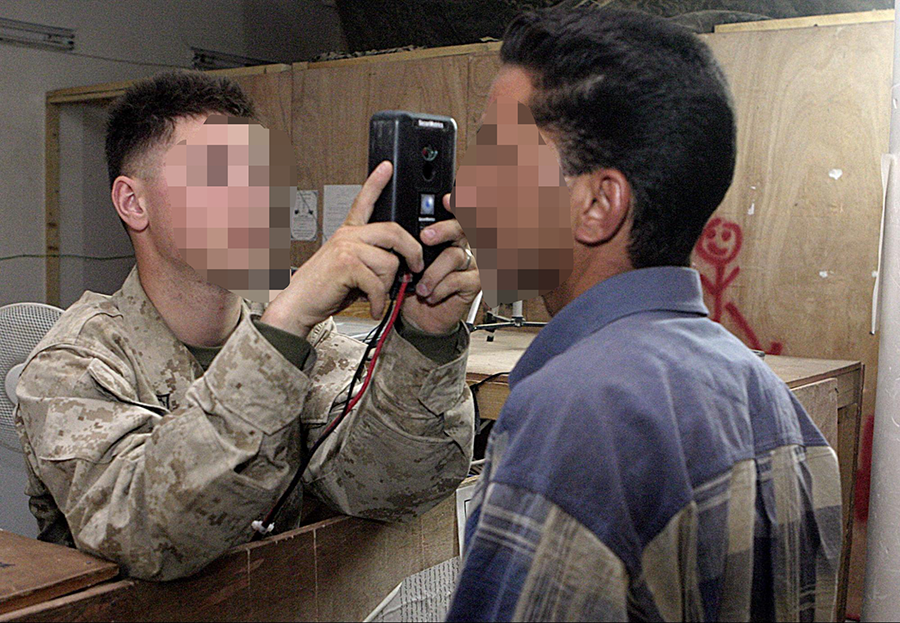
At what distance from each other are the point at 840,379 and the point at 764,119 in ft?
2.45

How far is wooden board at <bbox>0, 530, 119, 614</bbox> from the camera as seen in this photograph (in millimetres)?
926

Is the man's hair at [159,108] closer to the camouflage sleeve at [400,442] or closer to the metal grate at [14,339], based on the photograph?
the metal grate at [14,339]

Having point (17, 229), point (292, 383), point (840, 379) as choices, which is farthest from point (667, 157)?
point (17, 229)

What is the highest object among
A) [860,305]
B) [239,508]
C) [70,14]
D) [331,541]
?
[70,14]

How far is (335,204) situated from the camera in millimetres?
3189

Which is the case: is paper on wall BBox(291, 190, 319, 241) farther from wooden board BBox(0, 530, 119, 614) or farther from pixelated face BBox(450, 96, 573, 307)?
pixelated face BBox(450, 96, 573, 307)

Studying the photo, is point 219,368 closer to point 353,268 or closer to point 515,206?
point 353,268

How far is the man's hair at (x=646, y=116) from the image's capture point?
2.40ft

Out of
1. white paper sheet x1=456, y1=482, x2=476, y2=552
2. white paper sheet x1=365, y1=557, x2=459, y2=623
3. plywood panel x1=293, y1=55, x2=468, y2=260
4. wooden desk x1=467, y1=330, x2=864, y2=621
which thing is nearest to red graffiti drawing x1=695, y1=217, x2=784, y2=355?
wooden desk x1=467, y1=330, x2=864, y2=621

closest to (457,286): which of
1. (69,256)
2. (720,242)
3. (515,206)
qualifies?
(515,206)

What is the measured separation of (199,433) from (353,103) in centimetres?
231

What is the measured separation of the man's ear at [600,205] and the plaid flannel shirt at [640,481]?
0.18 feet

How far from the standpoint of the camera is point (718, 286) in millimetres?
2400

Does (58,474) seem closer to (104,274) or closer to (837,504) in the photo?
(837,504)
